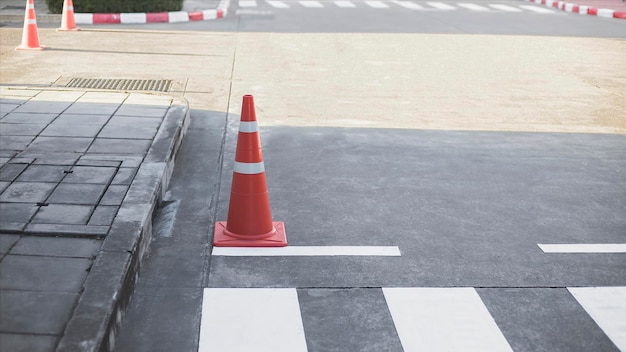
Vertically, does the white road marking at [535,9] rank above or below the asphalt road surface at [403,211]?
below

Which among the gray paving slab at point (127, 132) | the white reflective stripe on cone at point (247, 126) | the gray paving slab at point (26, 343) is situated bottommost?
the gray paving slab at point (127, 132)

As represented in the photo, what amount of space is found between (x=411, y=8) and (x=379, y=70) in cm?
1184

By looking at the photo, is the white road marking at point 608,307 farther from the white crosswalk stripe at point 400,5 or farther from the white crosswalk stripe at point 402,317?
the white crosswalk stripe at point 400,5

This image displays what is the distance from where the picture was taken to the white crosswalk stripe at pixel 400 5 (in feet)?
76.9

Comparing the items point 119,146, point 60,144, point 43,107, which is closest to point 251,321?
point 119,146

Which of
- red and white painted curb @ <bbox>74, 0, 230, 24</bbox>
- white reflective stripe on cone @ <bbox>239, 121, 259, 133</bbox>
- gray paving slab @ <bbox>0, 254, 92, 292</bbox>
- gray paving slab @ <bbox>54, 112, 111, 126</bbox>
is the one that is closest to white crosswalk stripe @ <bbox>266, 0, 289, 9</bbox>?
red and white painted curb @ <bbox>74, 0, 230, 24</bbox>

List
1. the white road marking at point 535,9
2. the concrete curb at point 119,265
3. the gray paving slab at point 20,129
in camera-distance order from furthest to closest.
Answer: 1. the white road marking at point 535,9
2. the gray paving slab at point 20,129
3. the concrete curb at point 119,265

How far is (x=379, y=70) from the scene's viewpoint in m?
12.1

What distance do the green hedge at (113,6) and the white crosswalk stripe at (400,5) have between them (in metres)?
4.29

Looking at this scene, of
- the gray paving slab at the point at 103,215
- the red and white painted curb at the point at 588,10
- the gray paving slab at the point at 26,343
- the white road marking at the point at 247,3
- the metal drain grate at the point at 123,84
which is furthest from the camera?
the white road marking at the point at 247,3

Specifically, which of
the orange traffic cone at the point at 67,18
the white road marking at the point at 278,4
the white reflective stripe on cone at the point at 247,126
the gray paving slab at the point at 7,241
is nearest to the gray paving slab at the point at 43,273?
the gray paving slab at the point at 7,241

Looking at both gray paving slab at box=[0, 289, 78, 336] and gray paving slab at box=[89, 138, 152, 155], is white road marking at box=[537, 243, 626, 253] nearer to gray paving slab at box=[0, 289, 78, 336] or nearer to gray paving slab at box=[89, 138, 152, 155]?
gray paving slab at box=[0, 289, 78, 336]

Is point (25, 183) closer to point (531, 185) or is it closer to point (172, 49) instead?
point (531, 185)

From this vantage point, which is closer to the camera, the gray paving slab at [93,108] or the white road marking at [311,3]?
the gray paving slab at [93,108]
